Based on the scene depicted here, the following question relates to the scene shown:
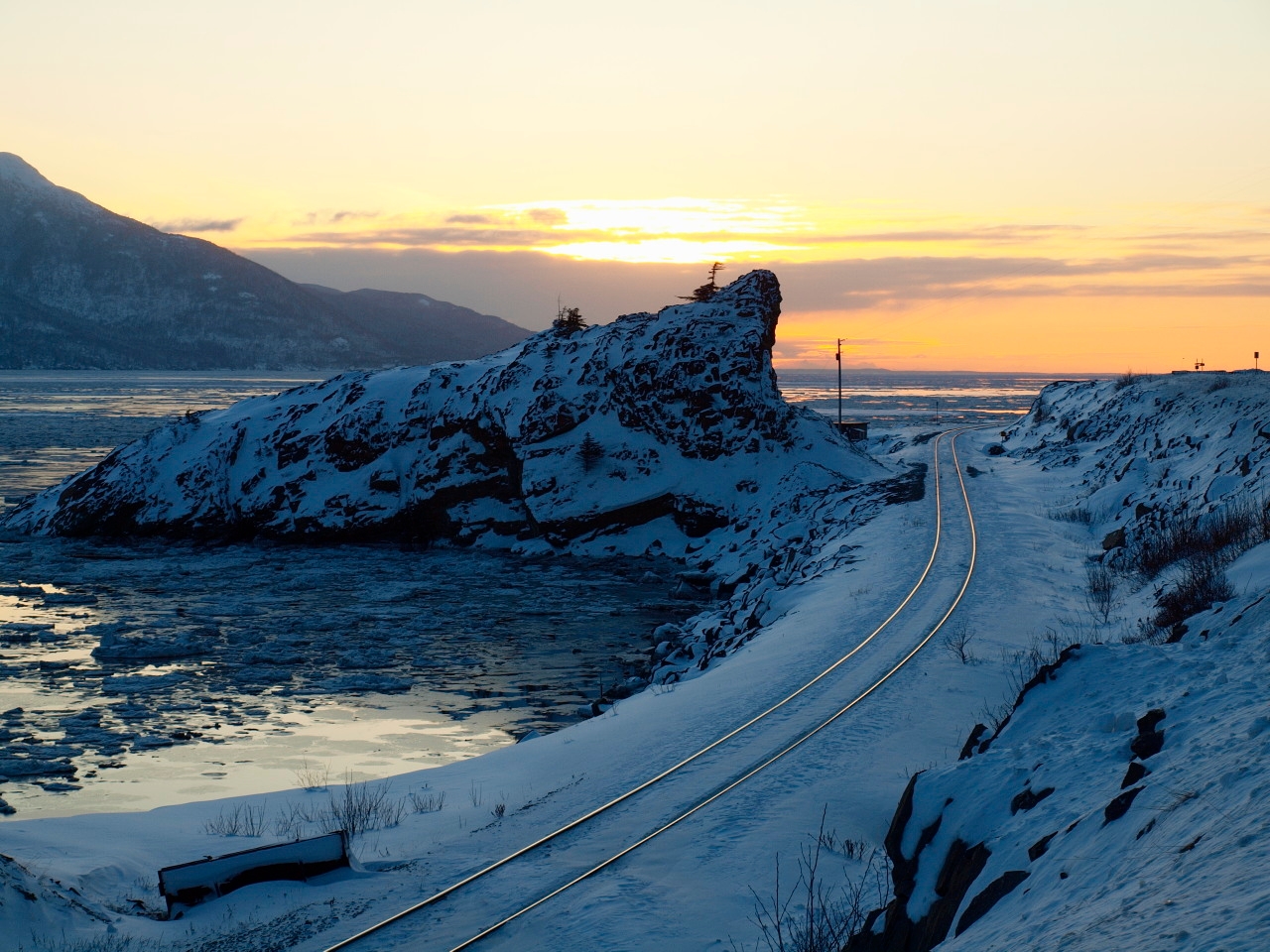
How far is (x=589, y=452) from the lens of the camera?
1800 inches

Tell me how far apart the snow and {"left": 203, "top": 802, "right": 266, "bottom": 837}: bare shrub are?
19cm

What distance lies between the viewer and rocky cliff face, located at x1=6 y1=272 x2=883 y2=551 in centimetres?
4453

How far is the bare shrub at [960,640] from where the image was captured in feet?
58.7

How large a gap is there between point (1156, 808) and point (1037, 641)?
12658 mm

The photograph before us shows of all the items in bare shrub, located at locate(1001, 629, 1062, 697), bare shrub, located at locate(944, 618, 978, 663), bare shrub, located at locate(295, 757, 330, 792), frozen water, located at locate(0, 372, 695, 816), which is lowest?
frozen water, located at locate(0, 372, 695, 816)

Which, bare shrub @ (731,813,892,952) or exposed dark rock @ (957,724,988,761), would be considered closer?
bare shrub @ (731,813,892,952)

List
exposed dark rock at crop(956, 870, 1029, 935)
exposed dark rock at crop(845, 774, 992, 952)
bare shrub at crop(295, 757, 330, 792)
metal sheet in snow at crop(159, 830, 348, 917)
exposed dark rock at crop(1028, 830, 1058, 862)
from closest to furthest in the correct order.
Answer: exposed dark rock at crop(956, 870, 1029, 935) → exposed dark rock at crop(1028, 830, 1058, 862) → exposed dark rock at crop(845, 774, 992, 952) → metal sheet in snow at crop(159, 830, 348, 917) → bare shrub at crop(295, 757, 330, 792)

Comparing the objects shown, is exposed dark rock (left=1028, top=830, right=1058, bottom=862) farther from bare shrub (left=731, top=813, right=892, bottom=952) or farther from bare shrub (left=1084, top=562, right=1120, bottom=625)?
bare shrub (left=1084, top=562, right=1120, bottom=625)

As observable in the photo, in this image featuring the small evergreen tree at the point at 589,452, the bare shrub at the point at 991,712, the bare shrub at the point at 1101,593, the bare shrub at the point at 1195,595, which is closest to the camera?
the bare shrub at the point at 991,712

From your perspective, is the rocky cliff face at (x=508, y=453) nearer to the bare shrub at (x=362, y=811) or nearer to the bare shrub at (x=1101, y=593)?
the bare shrub at (x=1101, y=593)

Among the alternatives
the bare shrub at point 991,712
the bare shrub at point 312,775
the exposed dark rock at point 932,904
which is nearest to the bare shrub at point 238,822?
the bare shrub at point 312,775

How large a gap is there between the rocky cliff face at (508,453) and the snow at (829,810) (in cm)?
2189

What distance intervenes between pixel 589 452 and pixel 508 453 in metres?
4.26

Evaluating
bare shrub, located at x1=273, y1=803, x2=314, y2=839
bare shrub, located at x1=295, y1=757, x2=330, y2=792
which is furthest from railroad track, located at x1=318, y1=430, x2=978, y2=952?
bare shrub, located at x1=295, y1=757, x2=330, y2=792
